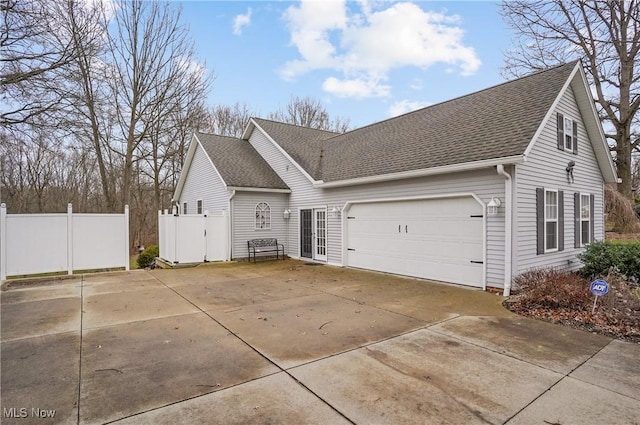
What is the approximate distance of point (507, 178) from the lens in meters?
7.20

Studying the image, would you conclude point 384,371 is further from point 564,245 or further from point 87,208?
point 87,208

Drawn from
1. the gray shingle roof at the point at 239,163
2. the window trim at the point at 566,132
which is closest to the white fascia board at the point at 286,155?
the gray shingle roof at the point at 239,163

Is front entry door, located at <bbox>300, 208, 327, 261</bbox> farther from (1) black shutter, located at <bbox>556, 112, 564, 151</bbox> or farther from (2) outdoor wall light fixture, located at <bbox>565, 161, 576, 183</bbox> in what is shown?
(2) outdoor wall light fixture, located at <bbox>565, 161, 576, 183</bbox>

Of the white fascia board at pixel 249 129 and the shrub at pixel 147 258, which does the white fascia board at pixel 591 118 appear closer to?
the white fascia board at pixel 249 129

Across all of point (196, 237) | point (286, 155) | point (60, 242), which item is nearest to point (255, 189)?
point (286, 155)

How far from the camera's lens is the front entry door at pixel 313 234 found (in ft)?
A: 40.5

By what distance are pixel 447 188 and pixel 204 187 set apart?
10493mm

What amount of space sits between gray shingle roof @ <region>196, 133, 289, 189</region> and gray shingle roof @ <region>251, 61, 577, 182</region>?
52.2 inches

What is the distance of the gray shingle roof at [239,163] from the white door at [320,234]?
6.85 ft

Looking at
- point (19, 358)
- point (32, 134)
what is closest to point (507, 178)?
point (19, 358)

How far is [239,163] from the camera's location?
46.8ft

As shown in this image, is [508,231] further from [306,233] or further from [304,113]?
[304,113]

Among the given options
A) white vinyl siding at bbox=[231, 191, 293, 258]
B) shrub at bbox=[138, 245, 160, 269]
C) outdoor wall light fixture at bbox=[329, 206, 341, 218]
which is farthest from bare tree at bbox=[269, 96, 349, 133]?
outdoor wall light fixture at bbox=[329, 206, 341, 218]

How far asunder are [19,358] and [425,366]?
188 inches
